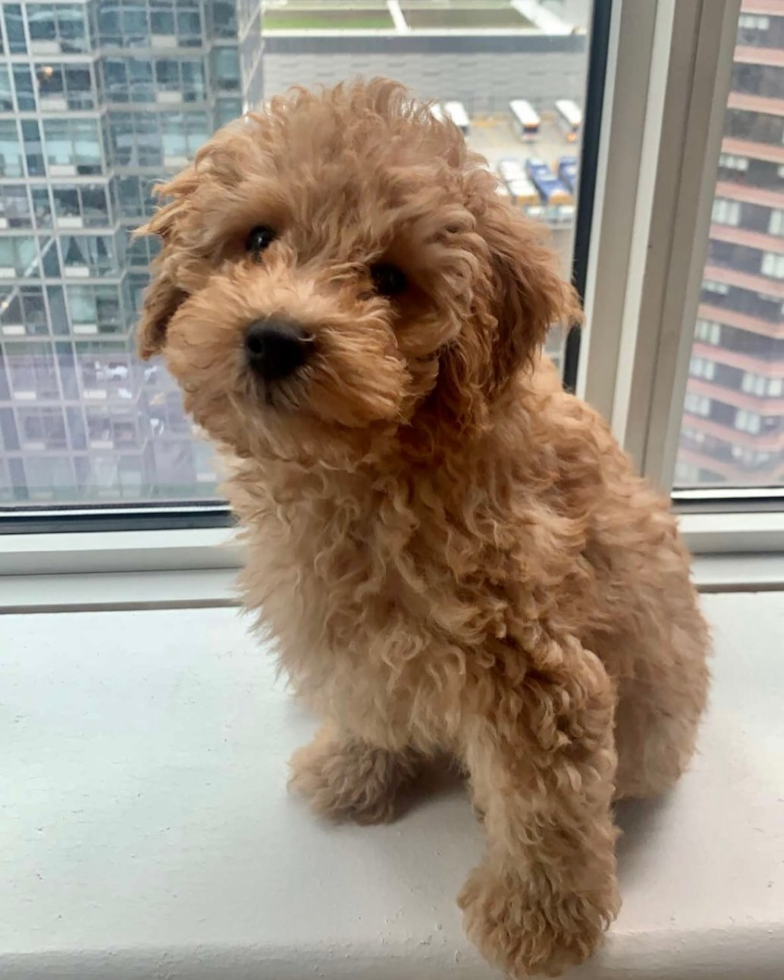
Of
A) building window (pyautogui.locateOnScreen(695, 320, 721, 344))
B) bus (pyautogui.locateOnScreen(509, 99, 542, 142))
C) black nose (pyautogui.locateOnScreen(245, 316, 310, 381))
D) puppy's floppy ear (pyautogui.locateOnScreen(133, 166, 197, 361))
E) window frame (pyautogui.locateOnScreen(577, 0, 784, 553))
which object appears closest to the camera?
black nose (pyautogui.locateOnScreen(245, 316, 310, 381))

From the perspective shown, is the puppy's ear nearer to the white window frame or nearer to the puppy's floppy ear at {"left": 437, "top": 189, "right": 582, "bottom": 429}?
the puppy's floppy ear at {"left": 437, "top": 189, "right": 582, "bottom": 429}

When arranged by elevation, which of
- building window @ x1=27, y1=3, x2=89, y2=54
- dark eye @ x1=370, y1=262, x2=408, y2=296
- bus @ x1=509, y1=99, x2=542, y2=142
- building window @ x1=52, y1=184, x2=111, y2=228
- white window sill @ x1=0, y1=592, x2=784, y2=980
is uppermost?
building window @ x1=27, y1=3, x2=89, y2=54

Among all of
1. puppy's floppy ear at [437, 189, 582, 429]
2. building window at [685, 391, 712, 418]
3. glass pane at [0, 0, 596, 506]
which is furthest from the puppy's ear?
building window at [685, 391, 712, 418]

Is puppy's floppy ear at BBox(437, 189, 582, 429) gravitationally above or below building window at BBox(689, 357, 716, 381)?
above

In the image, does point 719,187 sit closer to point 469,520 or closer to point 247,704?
point 469,520

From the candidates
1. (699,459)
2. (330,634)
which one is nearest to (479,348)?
(330,634)

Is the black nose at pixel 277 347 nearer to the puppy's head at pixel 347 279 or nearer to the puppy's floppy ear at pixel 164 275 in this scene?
the puppy's head at pixel 347 279
